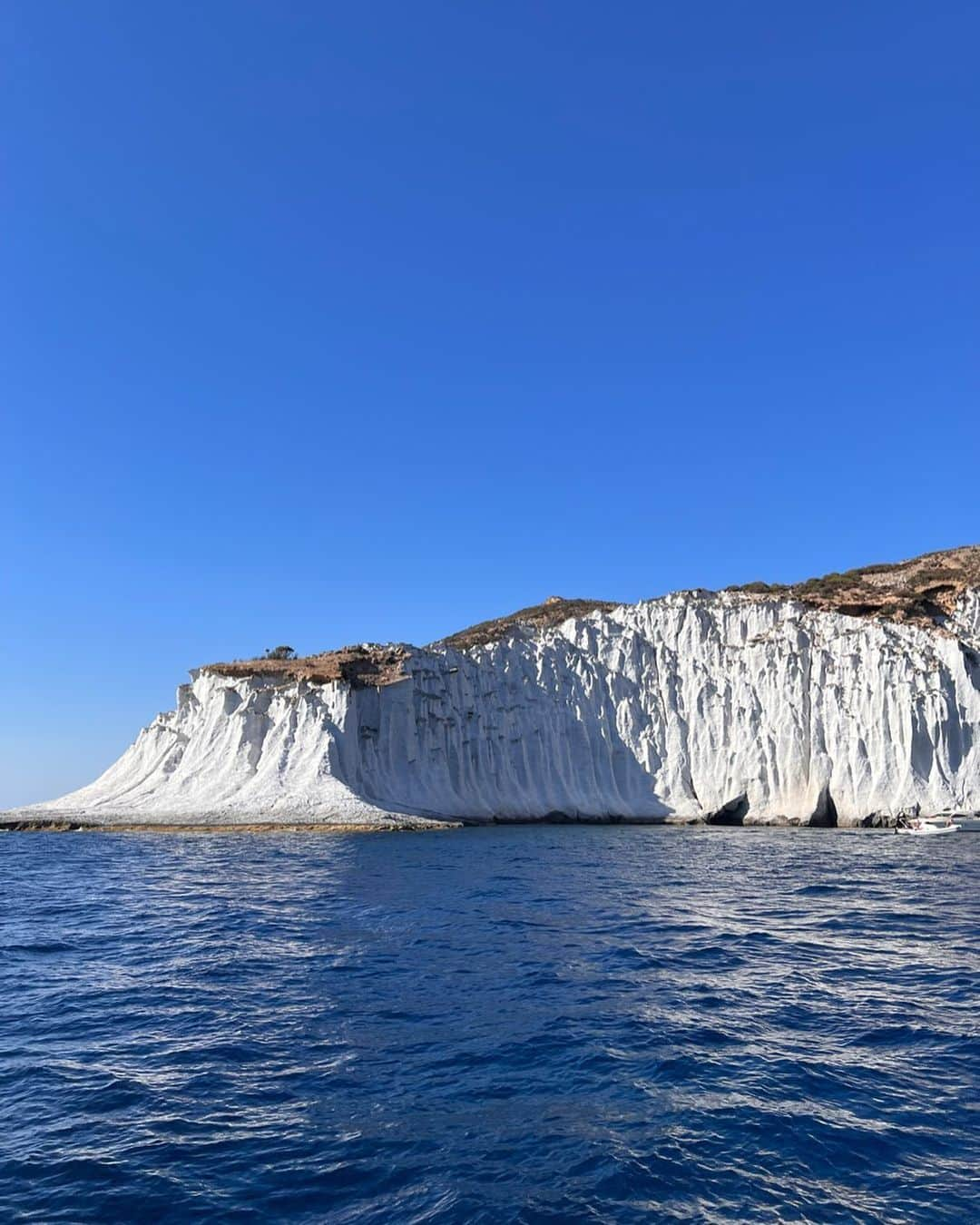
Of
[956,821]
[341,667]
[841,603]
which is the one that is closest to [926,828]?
[956,821]

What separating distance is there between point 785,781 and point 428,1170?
52.9 meters

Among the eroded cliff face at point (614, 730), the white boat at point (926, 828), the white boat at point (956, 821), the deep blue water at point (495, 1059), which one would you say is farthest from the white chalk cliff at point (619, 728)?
the deep blue water at point (495, 1059)

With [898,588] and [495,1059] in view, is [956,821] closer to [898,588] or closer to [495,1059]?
[898,588]

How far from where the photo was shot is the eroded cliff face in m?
54.2

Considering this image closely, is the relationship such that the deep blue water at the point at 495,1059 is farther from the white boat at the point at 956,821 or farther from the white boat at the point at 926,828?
the white boat at the point at 956,821

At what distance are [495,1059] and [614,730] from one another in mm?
55997

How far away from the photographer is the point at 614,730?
67.2 m

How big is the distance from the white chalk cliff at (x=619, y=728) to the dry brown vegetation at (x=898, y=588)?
483mm

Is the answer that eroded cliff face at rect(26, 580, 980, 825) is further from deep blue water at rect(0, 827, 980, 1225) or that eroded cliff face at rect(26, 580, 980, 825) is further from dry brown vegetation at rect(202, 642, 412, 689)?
deep blue water at rect(0, 827, 980, 1225)

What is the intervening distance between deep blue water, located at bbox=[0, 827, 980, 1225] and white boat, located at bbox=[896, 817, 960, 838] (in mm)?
24413

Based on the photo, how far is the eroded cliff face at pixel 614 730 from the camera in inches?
2135

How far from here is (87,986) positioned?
16609 millimetres

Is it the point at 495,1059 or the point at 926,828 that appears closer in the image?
the point at 495,1059

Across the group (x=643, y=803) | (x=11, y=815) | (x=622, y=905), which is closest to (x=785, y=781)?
(x=643, y=803)
